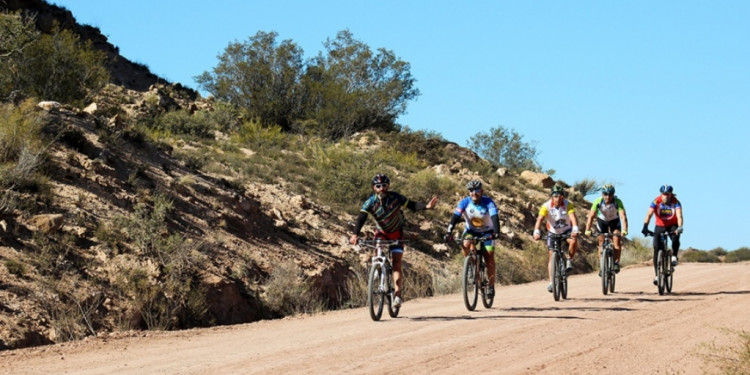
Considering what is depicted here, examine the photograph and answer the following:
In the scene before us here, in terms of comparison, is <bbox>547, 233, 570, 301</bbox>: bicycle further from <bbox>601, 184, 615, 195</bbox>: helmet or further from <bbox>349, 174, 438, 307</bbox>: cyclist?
<bbox>349, 174, 438, 307</bbox>: cyclist

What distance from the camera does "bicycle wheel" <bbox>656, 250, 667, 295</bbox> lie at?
18672mm

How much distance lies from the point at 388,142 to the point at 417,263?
64.8 ft

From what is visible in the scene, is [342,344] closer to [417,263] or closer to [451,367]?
[451,367]

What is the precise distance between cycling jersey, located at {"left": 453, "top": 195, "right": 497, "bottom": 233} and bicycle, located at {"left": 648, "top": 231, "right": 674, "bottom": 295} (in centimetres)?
495

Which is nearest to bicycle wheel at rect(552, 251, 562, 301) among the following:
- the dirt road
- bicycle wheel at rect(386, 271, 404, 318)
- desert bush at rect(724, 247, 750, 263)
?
the dirt road

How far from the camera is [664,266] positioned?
1900 centimetres

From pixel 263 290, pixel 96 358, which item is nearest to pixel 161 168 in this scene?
pixel 263 290

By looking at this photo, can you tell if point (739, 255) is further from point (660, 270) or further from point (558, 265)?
point (558, 265)

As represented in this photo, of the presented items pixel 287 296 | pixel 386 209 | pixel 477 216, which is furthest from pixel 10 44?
pixel 477 216

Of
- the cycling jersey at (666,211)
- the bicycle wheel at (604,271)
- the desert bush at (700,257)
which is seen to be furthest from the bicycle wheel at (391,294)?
the desert bush at (700,257)

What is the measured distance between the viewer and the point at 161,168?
25.3 m

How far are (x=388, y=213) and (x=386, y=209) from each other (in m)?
0.07

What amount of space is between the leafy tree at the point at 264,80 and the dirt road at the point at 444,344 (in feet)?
100

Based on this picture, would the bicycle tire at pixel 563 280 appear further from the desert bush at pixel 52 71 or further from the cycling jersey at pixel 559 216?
the desert bush at pixel 52 71
